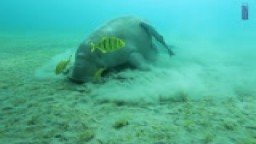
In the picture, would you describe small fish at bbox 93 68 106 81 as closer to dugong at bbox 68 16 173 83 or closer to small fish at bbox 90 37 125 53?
dugong at bbox 68 16 173 83

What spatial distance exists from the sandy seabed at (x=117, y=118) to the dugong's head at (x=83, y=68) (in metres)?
0.26

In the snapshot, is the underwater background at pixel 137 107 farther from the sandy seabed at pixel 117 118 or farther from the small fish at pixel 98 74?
the small fish at pixel 98 74

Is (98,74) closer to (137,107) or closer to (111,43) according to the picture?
(111,43)

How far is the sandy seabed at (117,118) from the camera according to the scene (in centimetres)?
453

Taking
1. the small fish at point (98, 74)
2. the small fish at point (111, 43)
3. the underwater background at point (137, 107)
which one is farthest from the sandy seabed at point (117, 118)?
the small fish at point (111, 43)

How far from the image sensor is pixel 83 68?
7332mm

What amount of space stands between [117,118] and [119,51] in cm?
310

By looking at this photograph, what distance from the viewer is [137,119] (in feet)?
17.0

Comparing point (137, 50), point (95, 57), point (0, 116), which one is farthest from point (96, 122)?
point (137, 50)

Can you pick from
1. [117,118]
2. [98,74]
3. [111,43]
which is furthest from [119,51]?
[117,118]

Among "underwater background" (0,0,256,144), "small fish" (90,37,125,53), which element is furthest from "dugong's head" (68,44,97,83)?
"small fish" (90,37,125,53)

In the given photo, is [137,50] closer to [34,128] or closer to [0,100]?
[0,100]

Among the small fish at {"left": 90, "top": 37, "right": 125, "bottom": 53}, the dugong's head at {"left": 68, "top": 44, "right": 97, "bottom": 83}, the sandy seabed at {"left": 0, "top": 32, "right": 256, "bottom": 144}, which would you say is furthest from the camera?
the dugong's head at {"left": 68, "top": 44, "right": 97, "bottom": 83}

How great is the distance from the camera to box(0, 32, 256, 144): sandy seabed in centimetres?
453
